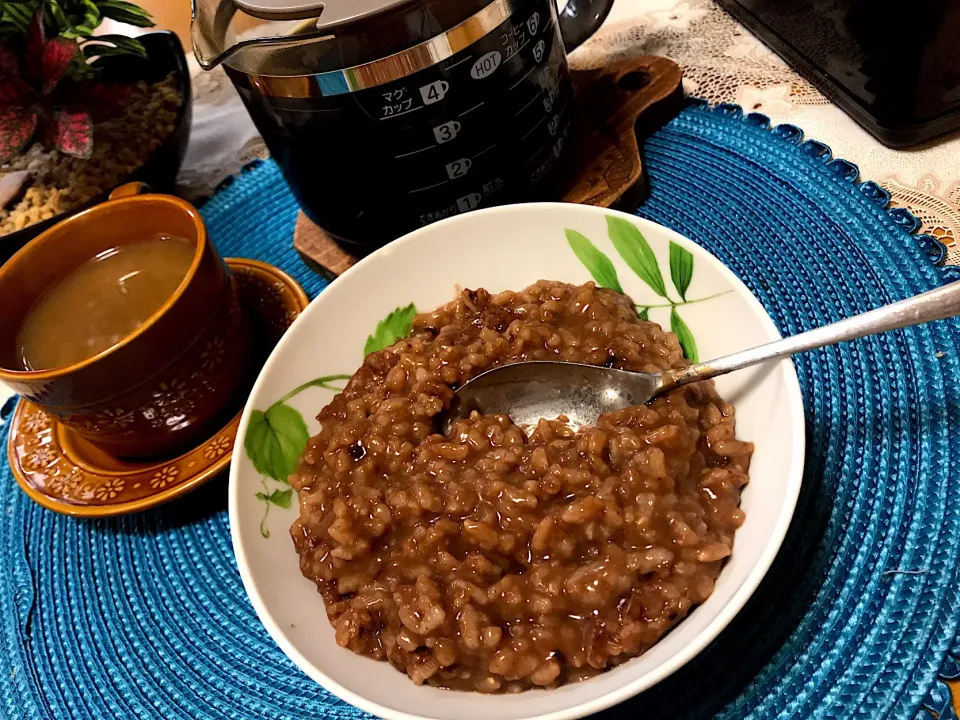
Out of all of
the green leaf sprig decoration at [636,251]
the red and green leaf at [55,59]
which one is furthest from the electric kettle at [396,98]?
the red and green leaf at [55,59]

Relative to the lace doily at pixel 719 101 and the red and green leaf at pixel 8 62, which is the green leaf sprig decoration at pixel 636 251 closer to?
the lace doily at pixel 719 101

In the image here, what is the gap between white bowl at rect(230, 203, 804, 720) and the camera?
1012 millimetres

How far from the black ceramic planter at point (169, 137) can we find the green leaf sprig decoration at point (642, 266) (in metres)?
1.29

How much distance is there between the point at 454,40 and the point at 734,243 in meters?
0.82

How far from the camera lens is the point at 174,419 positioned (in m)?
1.54

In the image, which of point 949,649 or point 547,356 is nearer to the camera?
point 949,649

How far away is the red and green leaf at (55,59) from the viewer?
1.91 m

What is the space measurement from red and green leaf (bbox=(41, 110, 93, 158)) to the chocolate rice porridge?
3.83 feet

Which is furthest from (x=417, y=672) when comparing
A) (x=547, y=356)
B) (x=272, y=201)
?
(x=272, y=201)

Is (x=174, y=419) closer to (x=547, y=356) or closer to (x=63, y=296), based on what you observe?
(x=63, y=296)

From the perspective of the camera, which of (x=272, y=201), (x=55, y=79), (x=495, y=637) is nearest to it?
(x=495, y=637)

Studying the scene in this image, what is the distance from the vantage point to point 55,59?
75.3 inches

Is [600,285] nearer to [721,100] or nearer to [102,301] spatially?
[721,100]

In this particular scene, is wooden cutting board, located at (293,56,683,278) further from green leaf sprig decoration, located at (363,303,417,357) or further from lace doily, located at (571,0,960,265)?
green leaf sprig decoration, located at (363,303,417,357)
